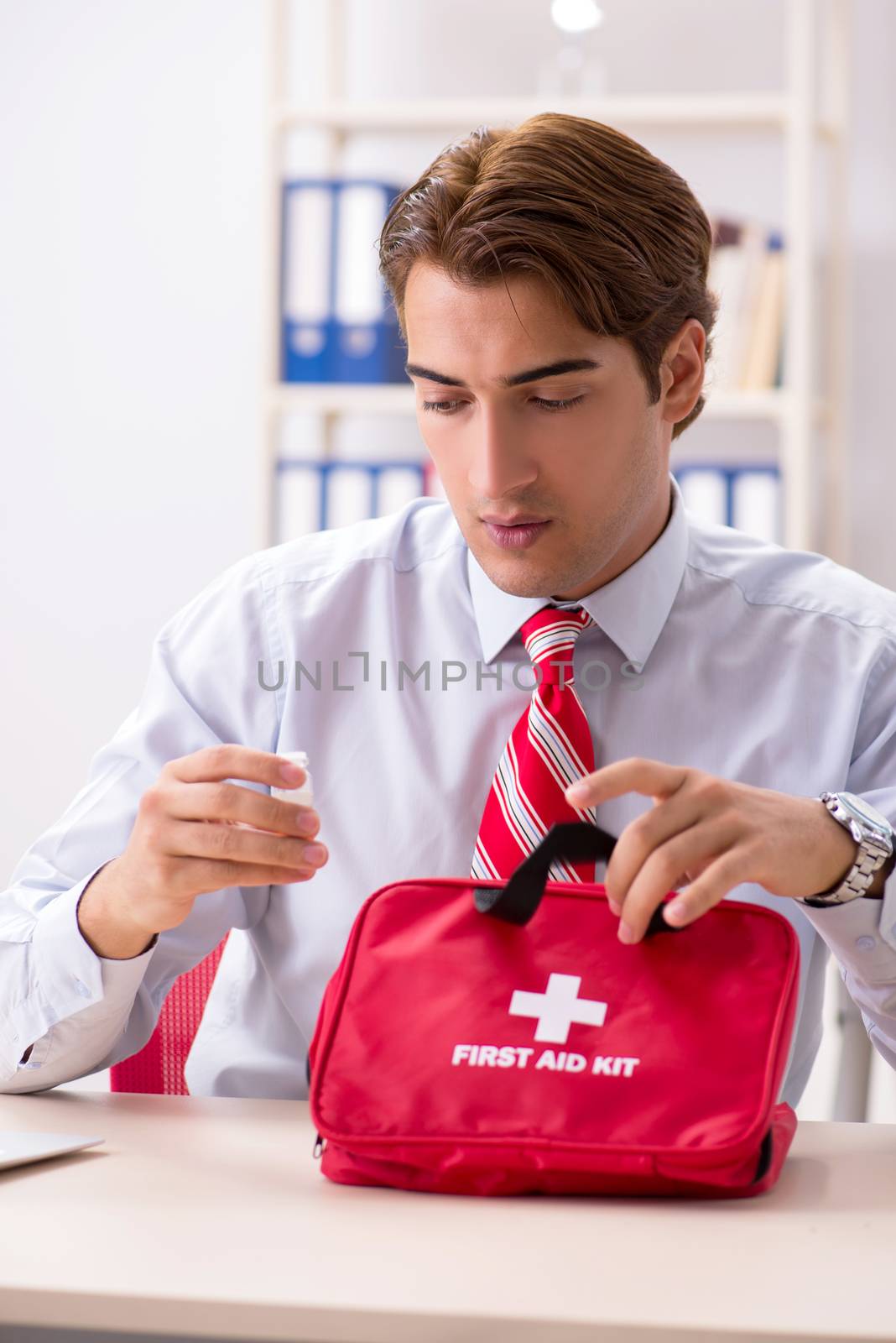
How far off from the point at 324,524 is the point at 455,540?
1.14m

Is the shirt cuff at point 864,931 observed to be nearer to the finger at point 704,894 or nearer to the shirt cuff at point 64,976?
the finger at point 704,894

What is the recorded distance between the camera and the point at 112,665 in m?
2.87

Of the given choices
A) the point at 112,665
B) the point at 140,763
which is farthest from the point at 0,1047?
the point at 112,665

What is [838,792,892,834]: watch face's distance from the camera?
3.33ft

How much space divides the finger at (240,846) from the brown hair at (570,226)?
538 millimetres

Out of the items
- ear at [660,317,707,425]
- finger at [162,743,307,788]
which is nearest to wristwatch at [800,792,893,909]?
finger at [162,743,307,788]

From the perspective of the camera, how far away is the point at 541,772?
1.15 metres

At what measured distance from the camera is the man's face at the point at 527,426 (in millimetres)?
1174

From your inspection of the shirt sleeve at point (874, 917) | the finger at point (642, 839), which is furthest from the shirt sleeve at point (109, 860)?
the shirt sleeve at point (874, 917)

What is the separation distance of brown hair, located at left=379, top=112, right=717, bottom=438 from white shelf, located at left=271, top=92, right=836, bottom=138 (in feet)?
3.77

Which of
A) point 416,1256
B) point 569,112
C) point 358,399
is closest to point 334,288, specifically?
point 358,399

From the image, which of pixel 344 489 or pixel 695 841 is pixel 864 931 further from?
pixel 344 489

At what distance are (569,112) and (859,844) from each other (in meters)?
1.77

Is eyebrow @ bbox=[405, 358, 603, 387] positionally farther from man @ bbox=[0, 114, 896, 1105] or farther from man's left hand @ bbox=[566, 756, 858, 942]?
man's left hand @ bbox=[566, 756, 858, 942]
